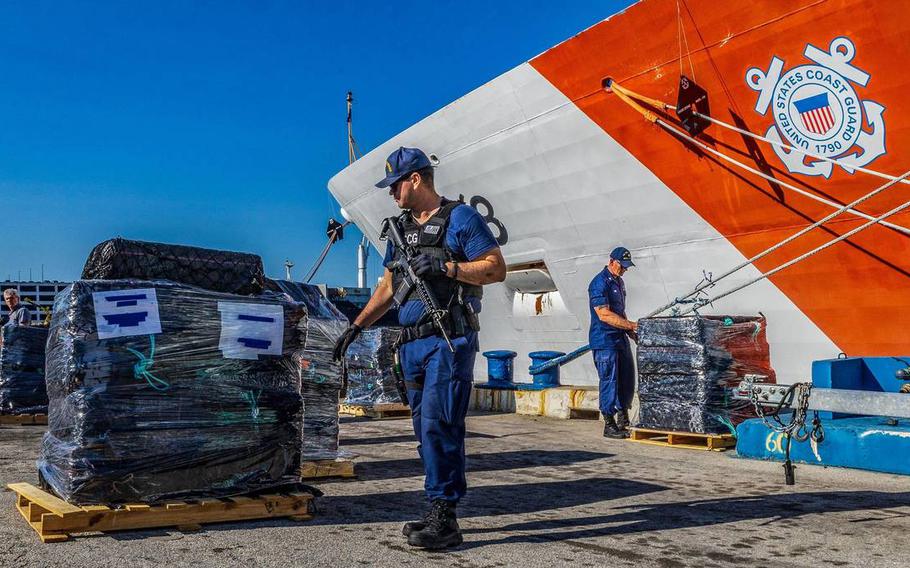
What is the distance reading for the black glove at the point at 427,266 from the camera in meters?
3.77

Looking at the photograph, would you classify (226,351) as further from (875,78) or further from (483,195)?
(483,195)

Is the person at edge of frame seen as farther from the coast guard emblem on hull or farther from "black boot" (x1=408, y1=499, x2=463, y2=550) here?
the coast guard emblem on hull

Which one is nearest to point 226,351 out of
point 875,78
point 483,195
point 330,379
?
point 330,379

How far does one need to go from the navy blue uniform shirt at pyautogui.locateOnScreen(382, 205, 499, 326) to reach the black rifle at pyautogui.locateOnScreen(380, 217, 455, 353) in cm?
5

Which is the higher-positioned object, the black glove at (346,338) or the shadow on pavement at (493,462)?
the black glove at (346,338)

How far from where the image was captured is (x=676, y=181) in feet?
31.3

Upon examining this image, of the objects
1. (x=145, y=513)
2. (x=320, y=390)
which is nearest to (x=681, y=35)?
(x=320, y=390)

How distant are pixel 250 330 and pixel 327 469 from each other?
5.54ft

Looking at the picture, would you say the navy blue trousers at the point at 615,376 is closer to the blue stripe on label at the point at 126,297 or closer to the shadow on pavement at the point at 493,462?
the shadow on pavement at the point at 493,462

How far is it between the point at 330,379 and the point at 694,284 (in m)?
5.51

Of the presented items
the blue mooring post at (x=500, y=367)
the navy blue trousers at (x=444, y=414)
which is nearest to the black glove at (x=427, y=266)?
the navy blue trousers at (x=444, y=414)

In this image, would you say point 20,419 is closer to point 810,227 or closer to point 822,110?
point 810,227

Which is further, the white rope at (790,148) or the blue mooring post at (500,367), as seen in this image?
the blue mooring post at (500,367)

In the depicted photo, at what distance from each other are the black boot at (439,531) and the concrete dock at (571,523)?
5 cm
